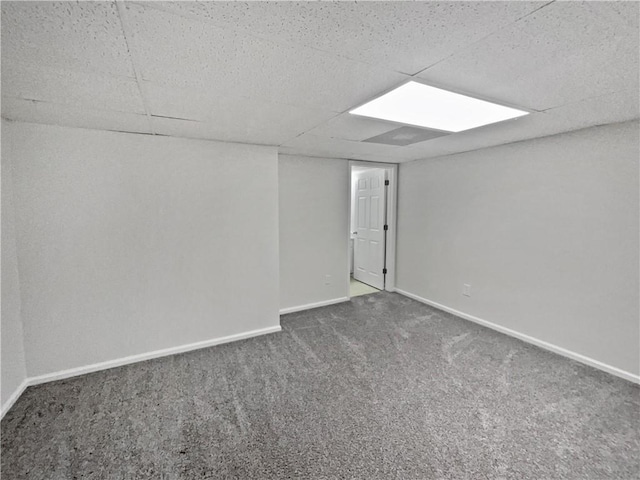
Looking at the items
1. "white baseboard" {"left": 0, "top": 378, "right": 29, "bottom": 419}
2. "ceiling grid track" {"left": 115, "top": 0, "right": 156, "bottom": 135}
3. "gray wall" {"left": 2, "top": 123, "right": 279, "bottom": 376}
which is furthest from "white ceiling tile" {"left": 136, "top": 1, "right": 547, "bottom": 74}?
"white baseboard" {"left": 0, "top": 378, "right": 29, "bottom": 419}

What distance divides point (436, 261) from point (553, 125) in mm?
2147

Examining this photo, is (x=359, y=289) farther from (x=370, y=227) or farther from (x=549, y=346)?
(x=549, y=346)

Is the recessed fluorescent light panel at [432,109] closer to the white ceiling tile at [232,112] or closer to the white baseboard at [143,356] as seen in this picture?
the white ceiling tile at [232,112]

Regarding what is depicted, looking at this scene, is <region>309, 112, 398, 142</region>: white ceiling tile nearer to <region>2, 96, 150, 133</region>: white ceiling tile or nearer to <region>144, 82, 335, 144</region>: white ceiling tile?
<region>144, 82, 335, 144</region>: white ceiling tile

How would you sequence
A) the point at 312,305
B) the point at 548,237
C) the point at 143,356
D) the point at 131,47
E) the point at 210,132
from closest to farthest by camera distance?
the point at 131,47
the point at 210,132
the point at 143,356
the point at 548,237
the point at 312,305

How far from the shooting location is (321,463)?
1.66m

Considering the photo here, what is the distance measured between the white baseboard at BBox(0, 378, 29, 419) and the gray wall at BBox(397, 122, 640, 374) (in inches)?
176

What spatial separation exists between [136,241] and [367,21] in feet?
8.65

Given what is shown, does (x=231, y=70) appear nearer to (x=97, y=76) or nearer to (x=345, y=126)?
(x=97, y=76)

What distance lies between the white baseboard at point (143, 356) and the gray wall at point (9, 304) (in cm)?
18

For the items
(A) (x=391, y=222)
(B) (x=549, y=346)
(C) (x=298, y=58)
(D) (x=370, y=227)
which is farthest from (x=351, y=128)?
(B) (x=549, y=346)

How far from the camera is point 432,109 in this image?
2105 millimetres

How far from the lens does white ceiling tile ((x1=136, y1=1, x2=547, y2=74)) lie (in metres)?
1.00

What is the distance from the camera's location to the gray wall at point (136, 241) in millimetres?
2363
